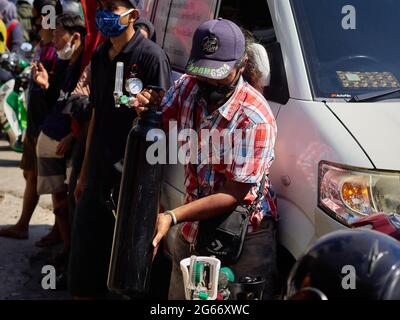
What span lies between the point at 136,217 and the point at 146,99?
23.2 inches

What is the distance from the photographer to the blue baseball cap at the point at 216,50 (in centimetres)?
301

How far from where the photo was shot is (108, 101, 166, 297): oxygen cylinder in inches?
116

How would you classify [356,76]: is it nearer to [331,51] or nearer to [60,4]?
[331,51]

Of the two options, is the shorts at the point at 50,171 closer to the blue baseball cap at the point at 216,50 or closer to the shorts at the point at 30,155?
the shorts at the point at 30,155

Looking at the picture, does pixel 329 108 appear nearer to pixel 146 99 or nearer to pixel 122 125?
pixel 146 99

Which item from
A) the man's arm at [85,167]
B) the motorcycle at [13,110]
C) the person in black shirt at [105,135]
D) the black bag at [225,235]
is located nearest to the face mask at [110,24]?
the person in black shirt at [105,135]

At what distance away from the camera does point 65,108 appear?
4832mm

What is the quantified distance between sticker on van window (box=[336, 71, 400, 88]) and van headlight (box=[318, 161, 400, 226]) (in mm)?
577

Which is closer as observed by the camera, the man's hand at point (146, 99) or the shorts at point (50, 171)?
the man's hand at point (146, 99)

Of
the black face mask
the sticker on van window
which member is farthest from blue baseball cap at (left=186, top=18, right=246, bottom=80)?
the sticker on van window

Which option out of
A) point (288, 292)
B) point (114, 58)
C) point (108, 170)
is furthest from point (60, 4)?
point (288, 292)

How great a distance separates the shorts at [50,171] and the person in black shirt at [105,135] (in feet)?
4.21

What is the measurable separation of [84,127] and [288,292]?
9.77ft

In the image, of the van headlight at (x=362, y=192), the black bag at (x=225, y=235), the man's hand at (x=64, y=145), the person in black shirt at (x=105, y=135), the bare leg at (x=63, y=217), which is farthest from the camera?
the bare leg at (x=63, y=217)
